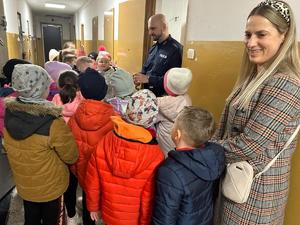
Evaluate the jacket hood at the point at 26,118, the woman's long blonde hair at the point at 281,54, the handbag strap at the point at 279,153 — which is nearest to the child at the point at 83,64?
the jacket hood at the point at 26,118

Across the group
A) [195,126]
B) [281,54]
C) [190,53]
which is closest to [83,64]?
[190,53]

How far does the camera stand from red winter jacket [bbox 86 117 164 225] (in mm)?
1087

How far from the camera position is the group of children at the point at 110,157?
99 cm

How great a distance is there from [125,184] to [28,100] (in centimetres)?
67

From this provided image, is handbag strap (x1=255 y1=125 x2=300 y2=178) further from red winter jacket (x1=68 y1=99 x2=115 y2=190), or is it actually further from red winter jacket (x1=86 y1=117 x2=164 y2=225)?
red winter jacket (x1=68 y1=99 x2=115 y2=190)

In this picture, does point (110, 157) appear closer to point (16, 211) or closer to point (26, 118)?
point (26, 118)

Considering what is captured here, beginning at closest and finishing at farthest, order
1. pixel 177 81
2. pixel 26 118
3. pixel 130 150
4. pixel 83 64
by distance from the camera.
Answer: pixel 130 150 < pixel 26 118 < pixel 177 81 < pixel 83 64

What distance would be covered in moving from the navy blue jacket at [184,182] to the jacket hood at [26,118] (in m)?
0.66

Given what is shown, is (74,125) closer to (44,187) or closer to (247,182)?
(44,187)

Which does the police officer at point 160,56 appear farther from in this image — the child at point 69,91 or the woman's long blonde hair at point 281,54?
the woman's long blonde hair at point 281,54

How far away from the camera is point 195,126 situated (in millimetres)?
1007

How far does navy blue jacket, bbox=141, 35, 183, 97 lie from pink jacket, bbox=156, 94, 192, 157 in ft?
1.99

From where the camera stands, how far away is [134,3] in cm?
350

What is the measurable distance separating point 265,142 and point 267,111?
12cm
